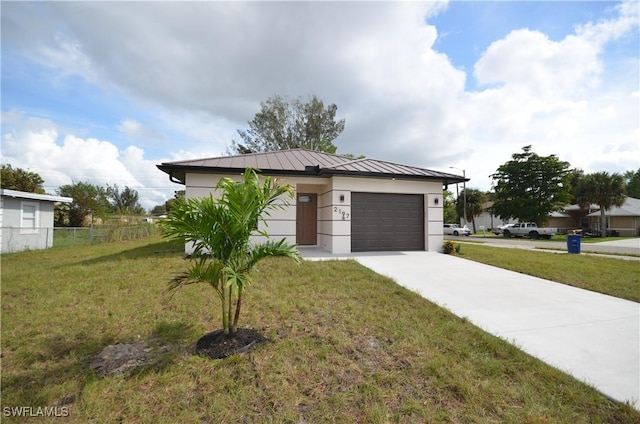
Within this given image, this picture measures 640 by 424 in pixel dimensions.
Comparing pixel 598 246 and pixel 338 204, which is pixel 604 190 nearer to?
pixel 598 246

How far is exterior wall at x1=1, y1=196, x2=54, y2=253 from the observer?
40.1 feet

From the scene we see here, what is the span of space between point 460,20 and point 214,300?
9.55m

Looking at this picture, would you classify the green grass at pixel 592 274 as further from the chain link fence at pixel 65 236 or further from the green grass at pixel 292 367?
the chain link fence at pixel 65 236

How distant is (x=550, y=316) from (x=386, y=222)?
6517 mm

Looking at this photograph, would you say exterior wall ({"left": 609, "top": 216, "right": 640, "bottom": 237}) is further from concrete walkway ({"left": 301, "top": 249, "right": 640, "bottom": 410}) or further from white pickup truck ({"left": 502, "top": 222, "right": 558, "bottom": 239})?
concrete walkway ({"left": 301, "top": 249, "right": 640, "bottom": 410})

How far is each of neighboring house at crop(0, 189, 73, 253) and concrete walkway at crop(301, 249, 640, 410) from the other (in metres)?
15.8

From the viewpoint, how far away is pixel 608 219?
3084 cm

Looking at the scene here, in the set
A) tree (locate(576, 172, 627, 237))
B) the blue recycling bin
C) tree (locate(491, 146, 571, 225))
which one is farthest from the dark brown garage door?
tree (locate(576, 172, 627, 237))

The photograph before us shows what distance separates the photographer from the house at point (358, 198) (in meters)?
9.94

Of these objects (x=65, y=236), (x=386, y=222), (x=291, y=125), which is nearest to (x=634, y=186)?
(x=291, y=125)

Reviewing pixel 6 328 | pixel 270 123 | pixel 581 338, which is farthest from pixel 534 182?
pixel 6 328

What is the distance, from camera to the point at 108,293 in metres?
5.45

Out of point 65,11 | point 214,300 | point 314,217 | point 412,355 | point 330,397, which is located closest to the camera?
point 330,397

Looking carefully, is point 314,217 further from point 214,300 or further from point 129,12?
point 129,12
